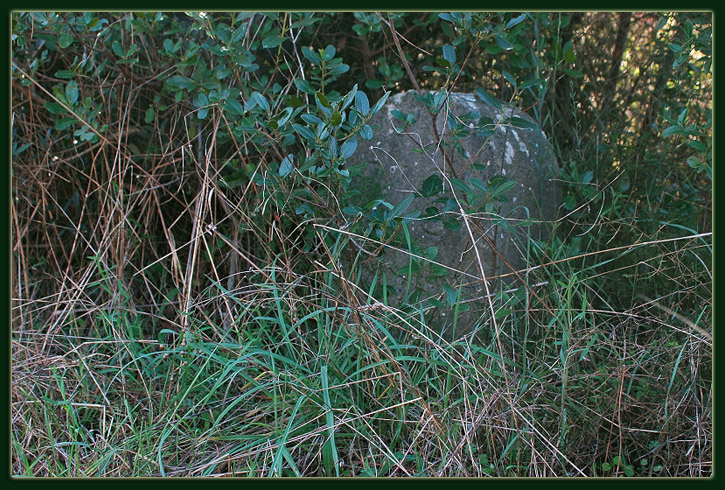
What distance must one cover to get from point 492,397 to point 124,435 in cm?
95

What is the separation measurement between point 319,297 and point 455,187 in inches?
20.4

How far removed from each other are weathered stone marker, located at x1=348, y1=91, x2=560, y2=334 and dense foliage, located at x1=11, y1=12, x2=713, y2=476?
105 millimetres

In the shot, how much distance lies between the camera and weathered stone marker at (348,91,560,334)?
2010 millimetres

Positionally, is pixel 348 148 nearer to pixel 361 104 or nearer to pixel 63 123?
pixel 361 104

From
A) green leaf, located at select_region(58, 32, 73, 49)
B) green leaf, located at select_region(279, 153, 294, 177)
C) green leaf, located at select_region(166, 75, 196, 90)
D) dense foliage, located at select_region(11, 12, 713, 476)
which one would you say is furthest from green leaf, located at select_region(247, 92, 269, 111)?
green leaf, located at select_region(58, 32, 73, 49)

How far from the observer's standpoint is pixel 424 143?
2.19 meters

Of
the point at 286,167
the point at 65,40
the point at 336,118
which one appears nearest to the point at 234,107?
the point at 286,167

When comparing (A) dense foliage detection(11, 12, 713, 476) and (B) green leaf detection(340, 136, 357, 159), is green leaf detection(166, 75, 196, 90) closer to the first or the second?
(A) dense foliage detection(11, 12, 713, 476)

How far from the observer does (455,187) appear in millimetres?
1942

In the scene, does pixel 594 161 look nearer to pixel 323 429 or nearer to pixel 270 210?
pixel 270 210

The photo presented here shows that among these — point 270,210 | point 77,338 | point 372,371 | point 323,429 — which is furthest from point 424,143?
point 77,338

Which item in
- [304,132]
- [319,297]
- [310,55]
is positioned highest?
[310,55]

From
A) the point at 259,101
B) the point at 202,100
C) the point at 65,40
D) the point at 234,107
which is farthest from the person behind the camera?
the point at 65,40

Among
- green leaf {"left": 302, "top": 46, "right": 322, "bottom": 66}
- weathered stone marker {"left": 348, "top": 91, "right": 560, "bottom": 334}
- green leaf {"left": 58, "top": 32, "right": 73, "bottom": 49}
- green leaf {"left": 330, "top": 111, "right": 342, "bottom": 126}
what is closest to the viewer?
green leaf {"left": 330, "top": 111, "right": 342, "bottom": 126}
